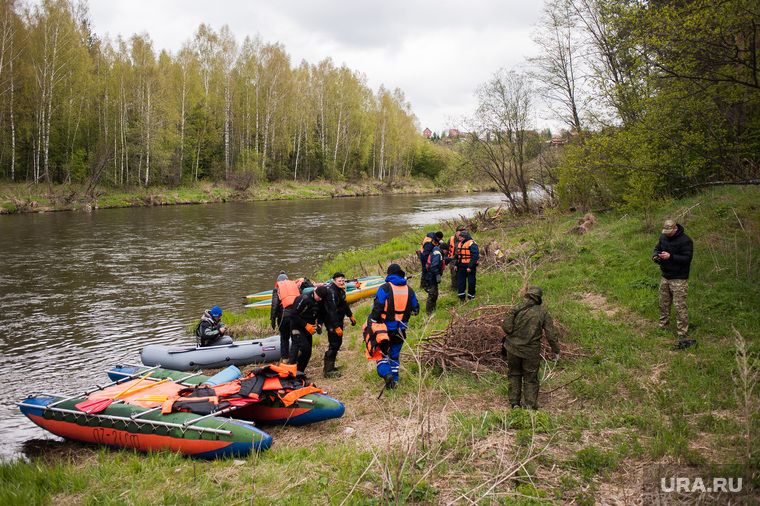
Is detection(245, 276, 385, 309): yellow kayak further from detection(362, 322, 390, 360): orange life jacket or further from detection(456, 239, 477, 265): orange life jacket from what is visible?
detection(362, 322, 390, 360): orange life jacket

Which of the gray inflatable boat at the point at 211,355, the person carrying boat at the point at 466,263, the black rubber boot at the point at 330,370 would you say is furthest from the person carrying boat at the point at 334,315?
the person carrying boat at the point at 466,263

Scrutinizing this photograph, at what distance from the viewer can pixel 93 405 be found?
579 centimetres

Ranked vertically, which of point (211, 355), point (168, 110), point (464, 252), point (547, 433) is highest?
point (168, 110)

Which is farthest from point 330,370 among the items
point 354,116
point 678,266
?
point 354,116

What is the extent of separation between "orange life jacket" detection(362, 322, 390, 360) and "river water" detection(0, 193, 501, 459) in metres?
4.89

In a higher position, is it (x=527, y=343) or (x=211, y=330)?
(x=527, y=343)

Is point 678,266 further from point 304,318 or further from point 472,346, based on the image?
point 304,318

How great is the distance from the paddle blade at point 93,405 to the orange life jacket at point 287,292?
308 centimetres

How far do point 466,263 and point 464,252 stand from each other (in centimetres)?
24

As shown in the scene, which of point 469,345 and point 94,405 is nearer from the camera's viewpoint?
point 94,405

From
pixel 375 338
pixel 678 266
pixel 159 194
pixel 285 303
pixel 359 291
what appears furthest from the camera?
pixel 159 194

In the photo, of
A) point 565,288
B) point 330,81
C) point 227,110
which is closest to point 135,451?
point 565,288

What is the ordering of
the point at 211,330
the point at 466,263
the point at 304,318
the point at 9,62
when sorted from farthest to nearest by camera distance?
1. the point at 9,62
2. the point at 466,263
3. the point at 211,330
4. the point at 304,318

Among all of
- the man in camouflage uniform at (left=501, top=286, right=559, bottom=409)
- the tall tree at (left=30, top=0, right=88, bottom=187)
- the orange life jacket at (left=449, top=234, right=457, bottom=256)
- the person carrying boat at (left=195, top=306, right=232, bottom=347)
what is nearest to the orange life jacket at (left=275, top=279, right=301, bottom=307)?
the person carrying boat at (left=195, top=306, right=232, bottom=347)
